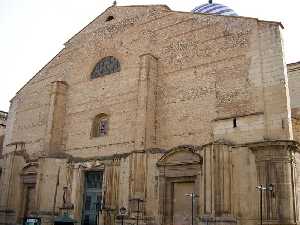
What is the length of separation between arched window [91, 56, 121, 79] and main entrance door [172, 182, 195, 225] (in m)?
7.48

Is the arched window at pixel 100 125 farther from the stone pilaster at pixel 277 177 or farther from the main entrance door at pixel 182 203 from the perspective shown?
the stone pilaster at pixel 277 177

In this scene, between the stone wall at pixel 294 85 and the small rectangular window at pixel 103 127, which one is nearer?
the stone wall at pixel 294 85

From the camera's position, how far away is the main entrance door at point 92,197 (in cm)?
1891

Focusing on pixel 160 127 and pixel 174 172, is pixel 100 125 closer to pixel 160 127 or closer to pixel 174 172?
pixel 160 127

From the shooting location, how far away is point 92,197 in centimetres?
1934

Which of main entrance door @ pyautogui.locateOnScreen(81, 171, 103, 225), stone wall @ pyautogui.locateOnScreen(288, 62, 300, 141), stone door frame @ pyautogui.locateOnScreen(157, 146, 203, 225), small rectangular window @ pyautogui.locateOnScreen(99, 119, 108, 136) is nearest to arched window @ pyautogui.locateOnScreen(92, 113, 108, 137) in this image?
small rectangular window @ pyautogui.locateOnScreen(99, 119, 108, 136)

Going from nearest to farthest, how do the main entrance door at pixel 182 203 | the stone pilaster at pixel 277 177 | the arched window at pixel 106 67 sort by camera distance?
the stone pilaster at pixel 277 177 < the main entrance door at pixel 182 203 < the arched window at pixel 106 67

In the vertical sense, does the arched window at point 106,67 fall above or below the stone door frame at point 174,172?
above

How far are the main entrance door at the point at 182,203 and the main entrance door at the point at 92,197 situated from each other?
444 cm

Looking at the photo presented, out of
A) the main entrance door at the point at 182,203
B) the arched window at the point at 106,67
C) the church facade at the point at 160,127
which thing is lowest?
the main entrance door at the point at 182,203

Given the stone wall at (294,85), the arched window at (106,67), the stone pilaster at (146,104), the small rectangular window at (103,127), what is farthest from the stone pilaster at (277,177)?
the arched window at (106,67)

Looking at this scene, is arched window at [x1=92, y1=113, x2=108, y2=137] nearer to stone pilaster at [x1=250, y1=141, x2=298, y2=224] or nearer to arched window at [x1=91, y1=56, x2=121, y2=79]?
arched window at [x1=91, y1=56, x2=121, y2=79]

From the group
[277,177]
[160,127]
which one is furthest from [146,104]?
[277,177]

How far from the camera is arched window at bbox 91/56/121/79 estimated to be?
2094 cm
